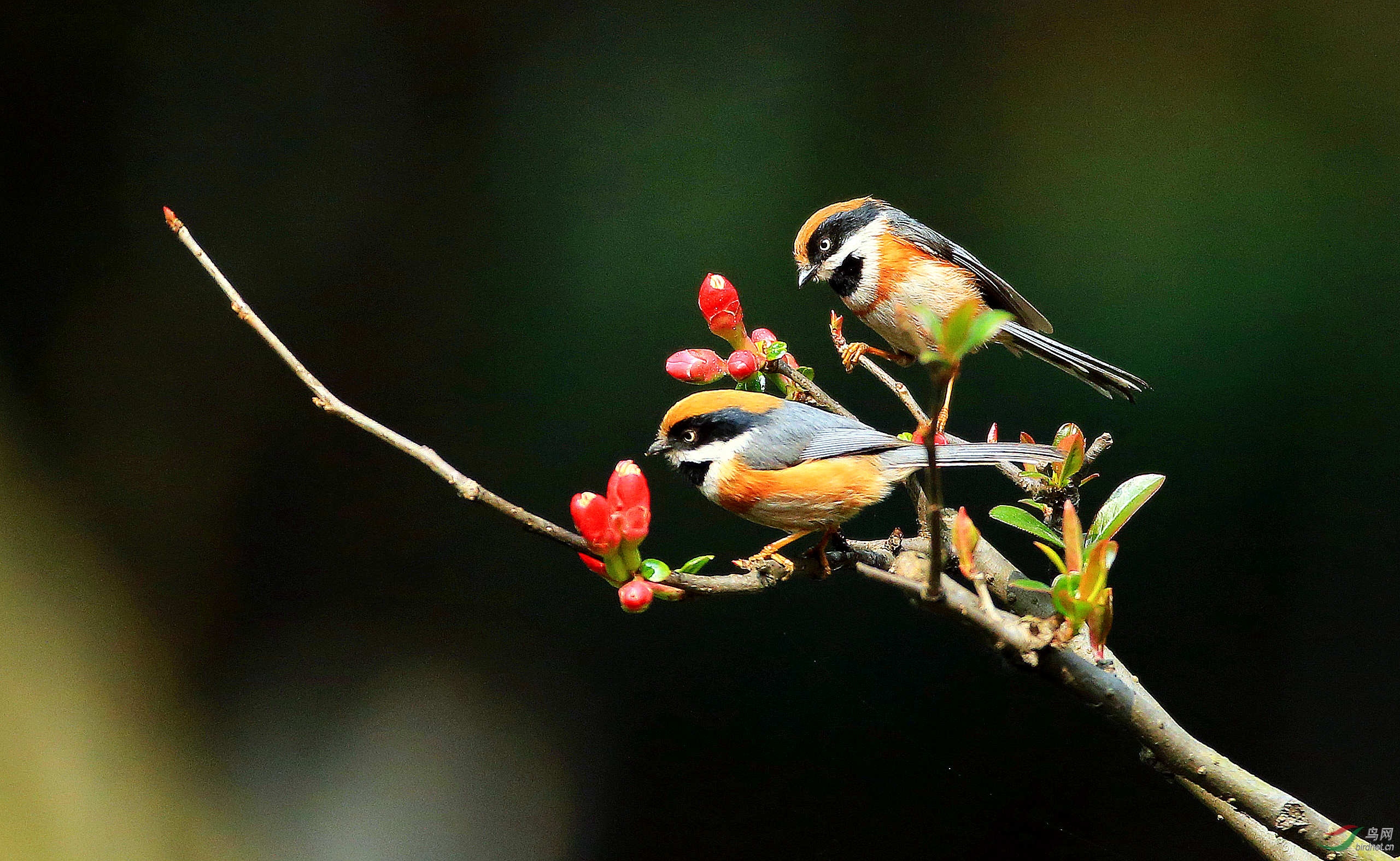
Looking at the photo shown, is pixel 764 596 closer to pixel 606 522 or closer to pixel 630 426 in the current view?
pixel 630 426

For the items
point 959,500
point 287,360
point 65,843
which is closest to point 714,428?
point 287,360

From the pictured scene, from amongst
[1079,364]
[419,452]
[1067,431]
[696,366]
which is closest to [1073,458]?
[1067,431]

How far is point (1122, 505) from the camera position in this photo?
0.71 meters

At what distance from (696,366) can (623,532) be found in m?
0.20

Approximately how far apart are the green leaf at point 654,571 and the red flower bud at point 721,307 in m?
0.22

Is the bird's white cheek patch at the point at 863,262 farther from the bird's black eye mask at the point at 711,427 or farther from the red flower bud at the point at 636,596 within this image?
the red flower bud at the point at 636,596

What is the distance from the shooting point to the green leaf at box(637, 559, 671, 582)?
0.64 metres

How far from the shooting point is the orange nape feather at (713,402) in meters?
0.81

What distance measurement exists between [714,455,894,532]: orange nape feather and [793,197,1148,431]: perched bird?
153mm

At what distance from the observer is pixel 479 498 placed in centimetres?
60

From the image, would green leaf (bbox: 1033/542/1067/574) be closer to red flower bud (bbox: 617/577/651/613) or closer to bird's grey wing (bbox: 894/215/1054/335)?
red flower bud (bbox: 617/577/651/613)

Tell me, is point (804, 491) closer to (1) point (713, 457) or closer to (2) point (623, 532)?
(1) point (713, 457)


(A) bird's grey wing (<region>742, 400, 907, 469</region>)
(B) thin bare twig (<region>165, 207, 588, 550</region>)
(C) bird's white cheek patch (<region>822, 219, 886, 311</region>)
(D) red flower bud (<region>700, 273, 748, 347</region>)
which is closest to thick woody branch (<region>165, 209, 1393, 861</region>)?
(B) thin bare twig (<region>165, 207, 588, 550</region>)

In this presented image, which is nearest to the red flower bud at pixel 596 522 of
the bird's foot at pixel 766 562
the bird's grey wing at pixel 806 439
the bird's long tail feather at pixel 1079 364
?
the bird's foot at pixel 766 562
